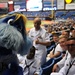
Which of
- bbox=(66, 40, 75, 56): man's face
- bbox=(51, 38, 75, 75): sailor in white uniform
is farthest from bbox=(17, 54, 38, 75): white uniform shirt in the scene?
bbox=(66, 40, 75, 56): man's face

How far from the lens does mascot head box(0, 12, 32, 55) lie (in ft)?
4.55

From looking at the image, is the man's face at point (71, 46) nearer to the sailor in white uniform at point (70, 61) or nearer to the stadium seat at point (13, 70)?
the sailor in white uniform at point (70, 61)

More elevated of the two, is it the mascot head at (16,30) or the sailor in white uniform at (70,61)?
the mascot head at (16,30)

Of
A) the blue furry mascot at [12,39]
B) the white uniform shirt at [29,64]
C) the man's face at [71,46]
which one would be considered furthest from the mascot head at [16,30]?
the white uniform shirt at [29,64]

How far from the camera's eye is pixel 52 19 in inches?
412

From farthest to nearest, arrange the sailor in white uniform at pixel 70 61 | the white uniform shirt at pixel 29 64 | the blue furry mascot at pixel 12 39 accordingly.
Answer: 1. the white uniform shirt at pixel 29 64
2. the sailor in white uniform at pixel 70 61
3. the blue furry mascot at pixel 12 39

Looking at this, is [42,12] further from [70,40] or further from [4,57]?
[4,57]

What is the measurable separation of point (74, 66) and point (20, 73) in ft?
3.40

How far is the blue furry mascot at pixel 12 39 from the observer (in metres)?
1.38

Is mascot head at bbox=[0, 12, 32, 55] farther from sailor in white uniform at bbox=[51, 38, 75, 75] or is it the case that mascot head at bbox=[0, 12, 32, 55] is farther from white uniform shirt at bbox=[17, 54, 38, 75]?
white uniform shirt at bbox=[17, 54, 38, 75]

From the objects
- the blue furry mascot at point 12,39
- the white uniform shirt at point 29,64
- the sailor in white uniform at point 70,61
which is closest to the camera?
the blue furry mascot at point 12,39

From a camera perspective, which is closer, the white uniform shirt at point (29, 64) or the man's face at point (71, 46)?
the man's face at point (71, 46)

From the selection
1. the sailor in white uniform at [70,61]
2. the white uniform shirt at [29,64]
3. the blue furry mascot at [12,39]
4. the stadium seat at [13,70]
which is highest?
the blue furry mascot at [12,39]

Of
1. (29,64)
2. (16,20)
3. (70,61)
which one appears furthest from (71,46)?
(16,20)
